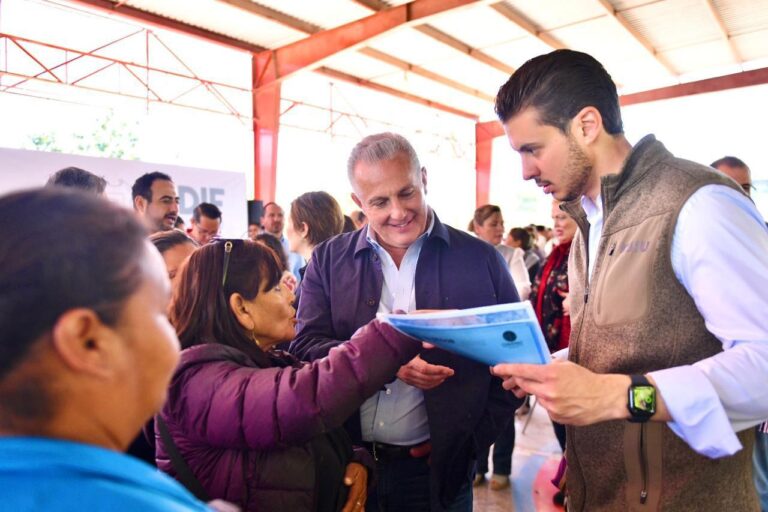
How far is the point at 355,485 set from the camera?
4.51 ft

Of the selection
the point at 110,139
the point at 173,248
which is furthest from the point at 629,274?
the point at 110,139

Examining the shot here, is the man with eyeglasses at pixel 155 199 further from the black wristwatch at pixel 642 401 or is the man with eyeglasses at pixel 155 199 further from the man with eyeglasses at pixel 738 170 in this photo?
the man with eyeglasses at pixel 738 170

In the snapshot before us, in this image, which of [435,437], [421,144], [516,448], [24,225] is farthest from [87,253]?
[421,144]

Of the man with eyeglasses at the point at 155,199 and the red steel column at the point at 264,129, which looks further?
the red steel column at the point at 264,129

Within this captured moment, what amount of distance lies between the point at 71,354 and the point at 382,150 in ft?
4.43

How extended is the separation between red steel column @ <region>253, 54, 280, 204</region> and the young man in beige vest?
9099 millimetres

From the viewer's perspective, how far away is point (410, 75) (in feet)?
39.6

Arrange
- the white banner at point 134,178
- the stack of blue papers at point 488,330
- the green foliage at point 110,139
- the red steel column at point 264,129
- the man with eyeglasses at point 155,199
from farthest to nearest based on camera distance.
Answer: the green foliage at point 110,139, the red steel column at point 264,129, the white banner at point 134,178, the man with eyeglasses at point 155,199, the stack of blue papers at point 488,330

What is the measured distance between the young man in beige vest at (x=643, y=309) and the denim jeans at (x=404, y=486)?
487 millimetres

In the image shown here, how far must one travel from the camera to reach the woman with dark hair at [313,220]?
3.03m

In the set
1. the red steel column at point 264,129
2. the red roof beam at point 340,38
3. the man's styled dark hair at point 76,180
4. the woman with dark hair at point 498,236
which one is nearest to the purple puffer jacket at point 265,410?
the man's styled dark hair at point 76,180

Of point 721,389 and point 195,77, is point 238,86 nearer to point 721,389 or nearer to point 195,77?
point 195,77

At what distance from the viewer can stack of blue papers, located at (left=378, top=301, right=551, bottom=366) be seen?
96 centimetres

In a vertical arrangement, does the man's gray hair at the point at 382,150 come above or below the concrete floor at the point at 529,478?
above
